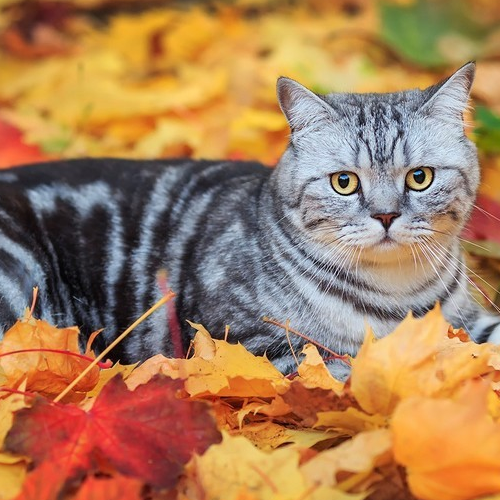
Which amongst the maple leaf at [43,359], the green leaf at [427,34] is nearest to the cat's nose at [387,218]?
the maple leaf at [43,359]

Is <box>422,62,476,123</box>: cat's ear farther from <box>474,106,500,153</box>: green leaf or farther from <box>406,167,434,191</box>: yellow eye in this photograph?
<box>474,106,500,153</box>: green leaf

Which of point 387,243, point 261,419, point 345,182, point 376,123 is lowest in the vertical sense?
point 261,419

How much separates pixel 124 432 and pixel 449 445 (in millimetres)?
629

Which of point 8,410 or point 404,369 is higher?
point 404,369

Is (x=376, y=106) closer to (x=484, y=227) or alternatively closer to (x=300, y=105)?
(x=300, y=105)

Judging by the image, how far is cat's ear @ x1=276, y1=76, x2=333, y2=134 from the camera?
7.18 feet

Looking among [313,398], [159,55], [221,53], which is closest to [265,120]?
[221,53]

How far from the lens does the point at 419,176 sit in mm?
2096

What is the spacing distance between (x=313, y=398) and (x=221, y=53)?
10.1 ft

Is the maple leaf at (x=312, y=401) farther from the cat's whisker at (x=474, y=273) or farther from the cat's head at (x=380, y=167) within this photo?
the cat's whisker at (x=474, y=273)

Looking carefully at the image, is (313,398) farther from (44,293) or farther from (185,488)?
(44,293)

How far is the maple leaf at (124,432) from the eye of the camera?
159cm

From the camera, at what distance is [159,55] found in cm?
470

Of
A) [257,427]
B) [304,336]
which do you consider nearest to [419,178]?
[304,336]
